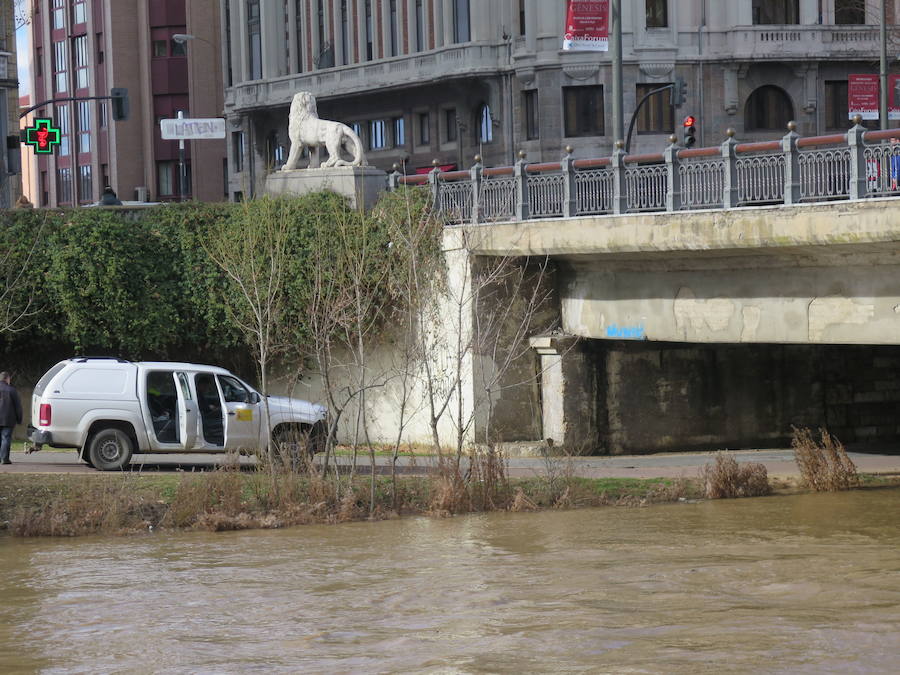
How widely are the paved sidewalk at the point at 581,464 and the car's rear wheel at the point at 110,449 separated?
8.6 inches

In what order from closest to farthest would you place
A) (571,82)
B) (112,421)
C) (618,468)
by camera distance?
(112,421), (618,468), (571,82)

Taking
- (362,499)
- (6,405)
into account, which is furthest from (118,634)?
(6,405)

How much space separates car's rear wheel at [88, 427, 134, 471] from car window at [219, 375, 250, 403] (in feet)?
5.40

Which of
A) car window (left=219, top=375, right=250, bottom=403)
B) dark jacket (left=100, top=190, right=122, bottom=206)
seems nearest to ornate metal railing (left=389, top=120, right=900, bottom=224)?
car window (left=219, top=375, right=250, bottom=403)

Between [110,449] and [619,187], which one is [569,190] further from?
[110,449]

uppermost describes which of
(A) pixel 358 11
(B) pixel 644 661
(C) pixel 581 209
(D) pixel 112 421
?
(A) pixel 358 11

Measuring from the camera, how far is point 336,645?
13.5m

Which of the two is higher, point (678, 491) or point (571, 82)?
point (571, 82)

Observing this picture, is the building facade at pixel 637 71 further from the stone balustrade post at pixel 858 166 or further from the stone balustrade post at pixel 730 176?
the stone balustrade post at pixel 858 166

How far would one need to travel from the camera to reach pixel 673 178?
22734 millimetres

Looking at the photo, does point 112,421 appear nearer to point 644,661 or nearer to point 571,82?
point 644,661

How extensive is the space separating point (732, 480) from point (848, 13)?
112 ft

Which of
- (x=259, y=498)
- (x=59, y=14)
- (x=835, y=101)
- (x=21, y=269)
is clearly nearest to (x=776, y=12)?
(x=835, y=101)

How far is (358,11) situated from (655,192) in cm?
3523
